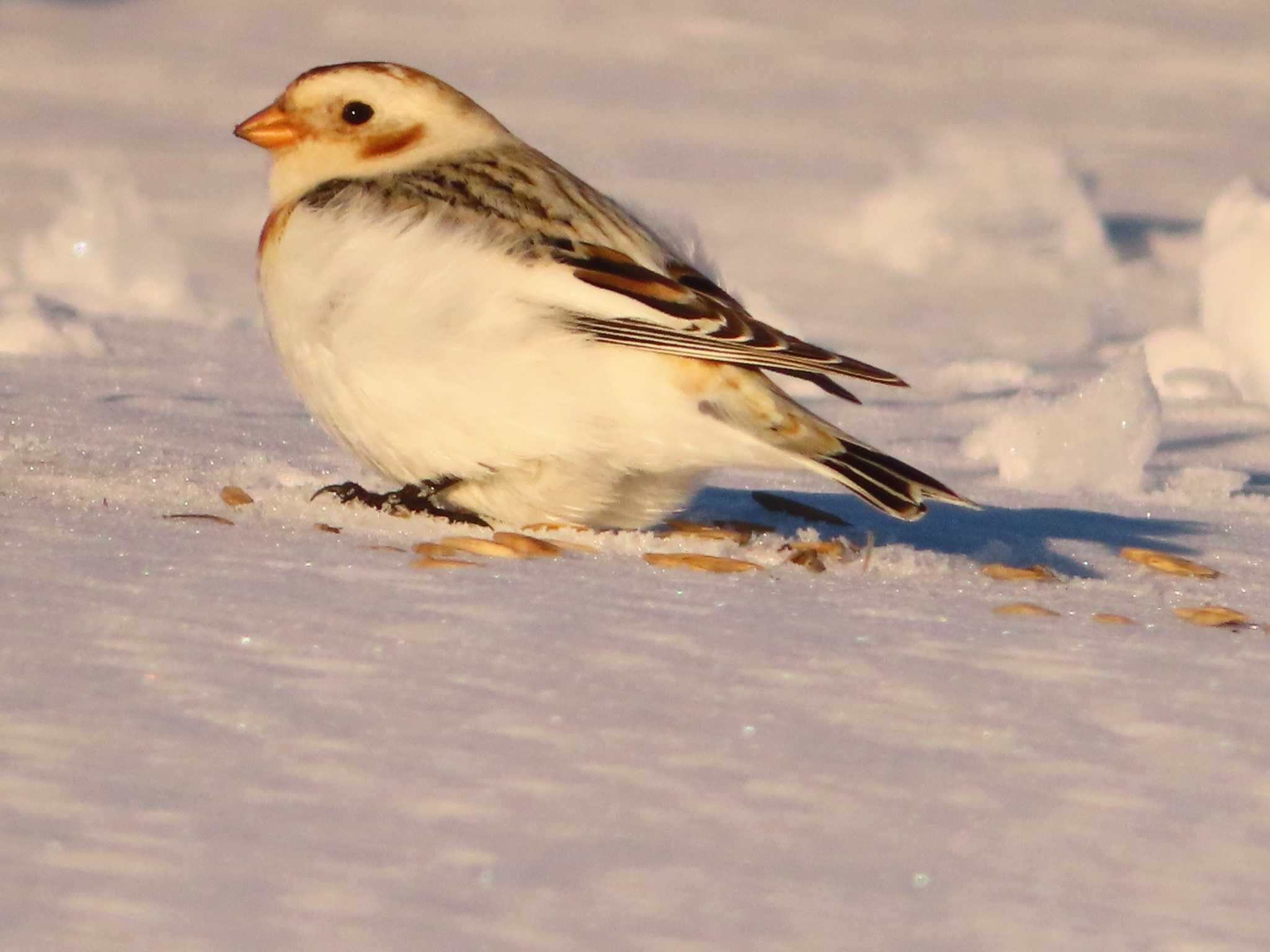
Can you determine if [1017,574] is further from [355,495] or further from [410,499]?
[355,495]

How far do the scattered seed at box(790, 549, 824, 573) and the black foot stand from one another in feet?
2.27

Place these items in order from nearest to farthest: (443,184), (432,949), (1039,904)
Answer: (432,949)
(1039,904)
(443,184)

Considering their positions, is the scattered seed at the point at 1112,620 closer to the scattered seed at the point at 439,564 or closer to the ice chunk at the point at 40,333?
the scattered seed at the point at 439,564

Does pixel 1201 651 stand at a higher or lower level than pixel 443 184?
lower

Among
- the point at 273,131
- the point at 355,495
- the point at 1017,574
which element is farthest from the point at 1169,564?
the point at 273,131

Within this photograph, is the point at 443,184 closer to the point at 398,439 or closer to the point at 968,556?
the point at 398,439

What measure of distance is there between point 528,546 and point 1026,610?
1.03 m

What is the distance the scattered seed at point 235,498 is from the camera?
14.5 feet

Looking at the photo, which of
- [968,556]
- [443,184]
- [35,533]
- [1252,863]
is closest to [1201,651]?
[968,556]

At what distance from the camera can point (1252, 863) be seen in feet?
8.34

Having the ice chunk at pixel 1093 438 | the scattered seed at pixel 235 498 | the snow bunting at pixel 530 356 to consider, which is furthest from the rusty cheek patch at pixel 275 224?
the ice chunk at pixel 1093 438

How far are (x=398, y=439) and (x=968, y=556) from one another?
4.49 ft

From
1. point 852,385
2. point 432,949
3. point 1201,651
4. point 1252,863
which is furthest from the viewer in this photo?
point 852,385

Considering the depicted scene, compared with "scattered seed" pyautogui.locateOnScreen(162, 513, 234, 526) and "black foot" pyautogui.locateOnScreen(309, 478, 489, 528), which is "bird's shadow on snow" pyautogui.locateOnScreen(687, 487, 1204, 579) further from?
"scattered seed" pyautogui.locateOnScreen(162, 513, 234, 526)
